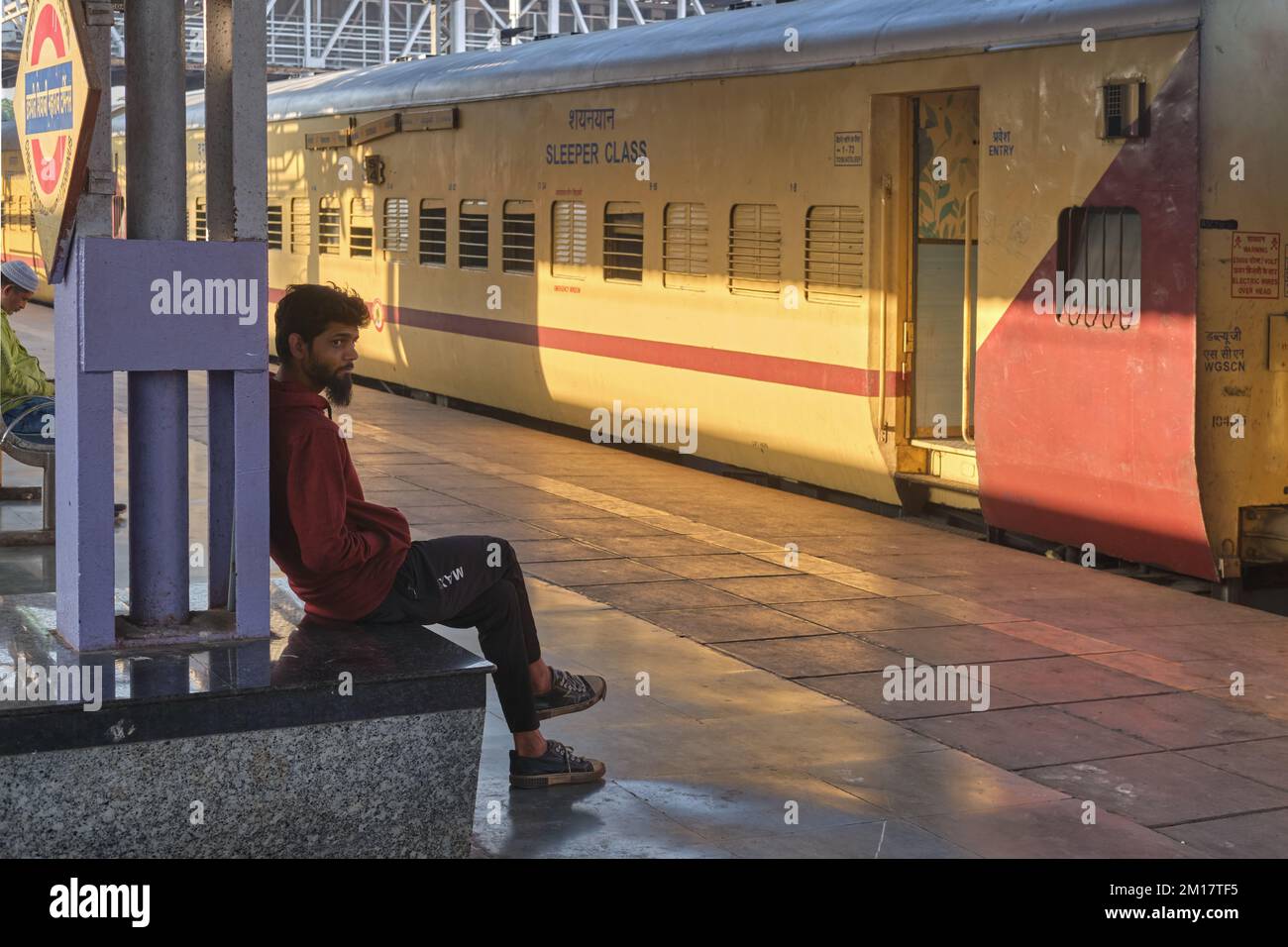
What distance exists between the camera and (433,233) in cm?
1811

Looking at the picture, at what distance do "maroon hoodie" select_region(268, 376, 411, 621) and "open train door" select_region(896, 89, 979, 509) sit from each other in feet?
20.9

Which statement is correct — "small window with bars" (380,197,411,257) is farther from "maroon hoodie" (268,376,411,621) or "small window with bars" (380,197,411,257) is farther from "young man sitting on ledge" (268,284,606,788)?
"maroon hoodie" (268,376,411,621)

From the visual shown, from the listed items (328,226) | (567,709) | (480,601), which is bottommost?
(567,709)

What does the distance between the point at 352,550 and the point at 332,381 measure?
1.65 ft

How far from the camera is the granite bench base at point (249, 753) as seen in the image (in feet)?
14.4

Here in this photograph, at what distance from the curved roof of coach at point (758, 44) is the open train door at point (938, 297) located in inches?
21.9

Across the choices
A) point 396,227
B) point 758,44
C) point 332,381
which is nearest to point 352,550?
point 332,381

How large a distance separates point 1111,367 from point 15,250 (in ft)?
90.8

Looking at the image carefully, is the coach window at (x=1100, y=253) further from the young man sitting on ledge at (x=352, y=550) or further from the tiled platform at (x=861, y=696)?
the young man sitting on ledge at (x=352, y=550)

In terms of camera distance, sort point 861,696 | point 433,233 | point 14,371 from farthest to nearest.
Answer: point 433,233, point 14,371, point 861,696

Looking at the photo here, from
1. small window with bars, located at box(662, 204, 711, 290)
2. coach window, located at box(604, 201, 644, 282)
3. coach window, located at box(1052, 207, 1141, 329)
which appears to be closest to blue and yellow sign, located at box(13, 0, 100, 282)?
coach window, located at box(1052, 207, 1141, 329)

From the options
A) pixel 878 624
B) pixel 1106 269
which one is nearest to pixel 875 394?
pixel 1106 269

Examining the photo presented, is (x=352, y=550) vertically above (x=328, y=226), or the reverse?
(x=328, y=226)

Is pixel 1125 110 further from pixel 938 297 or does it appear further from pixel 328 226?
pixel 328 226
